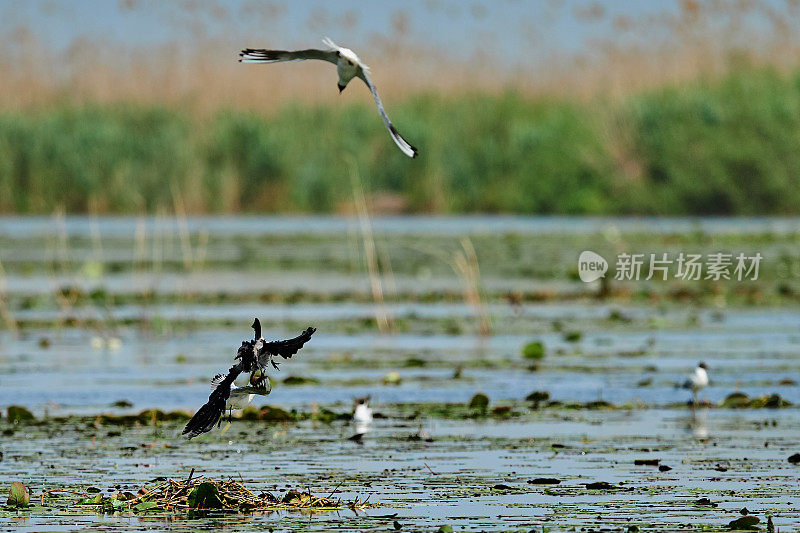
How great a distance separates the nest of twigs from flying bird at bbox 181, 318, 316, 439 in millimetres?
352

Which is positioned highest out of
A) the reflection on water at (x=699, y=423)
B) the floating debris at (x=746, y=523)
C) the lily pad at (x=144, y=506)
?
the reflection on water at (x=699, y=423)

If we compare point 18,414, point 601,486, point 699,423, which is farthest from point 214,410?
point 699,423

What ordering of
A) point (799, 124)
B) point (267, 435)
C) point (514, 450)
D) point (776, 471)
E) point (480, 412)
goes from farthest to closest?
point (799, 124)
point (480, 412)
point (267, 435)
point (514, 450)
point (776, 471)

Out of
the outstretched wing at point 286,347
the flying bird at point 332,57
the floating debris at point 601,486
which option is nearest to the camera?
the flying bird at point 332,57

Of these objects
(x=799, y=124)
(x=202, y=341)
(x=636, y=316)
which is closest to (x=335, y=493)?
(x=202, y=341)

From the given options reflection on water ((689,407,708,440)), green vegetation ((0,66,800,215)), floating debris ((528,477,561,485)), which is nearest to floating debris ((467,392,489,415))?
reflection on water ((689,407,708,440))

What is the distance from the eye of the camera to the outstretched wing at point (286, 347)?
278 inches

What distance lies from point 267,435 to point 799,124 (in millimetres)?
20848

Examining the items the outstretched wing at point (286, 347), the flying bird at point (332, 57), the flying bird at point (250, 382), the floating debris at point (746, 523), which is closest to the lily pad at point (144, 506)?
the flying bird at point (250, 382)

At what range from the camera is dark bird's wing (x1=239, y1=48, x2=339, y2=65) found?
6590 mm

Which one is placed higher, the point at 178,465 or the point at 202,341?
the point at 202,341

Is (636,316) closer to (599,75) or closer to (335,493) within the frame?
(335,493)

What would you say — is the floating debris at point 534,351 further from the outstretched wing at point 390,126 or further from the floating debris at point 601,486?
the outstretched wing at point 390,126

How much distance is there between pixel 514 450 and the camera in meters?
9.32
